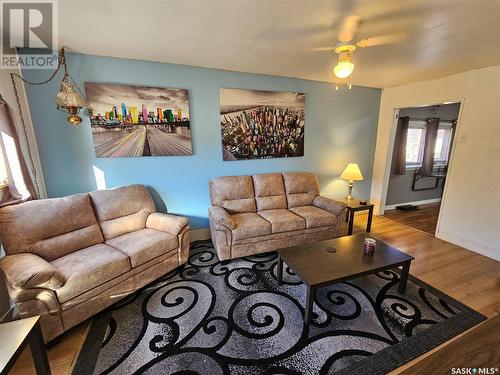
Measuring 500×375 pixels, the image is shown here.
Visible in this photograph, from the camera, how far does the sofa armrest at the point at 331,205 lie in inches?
114

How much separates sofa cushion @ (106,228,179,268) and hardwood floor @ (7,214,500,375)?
61cm

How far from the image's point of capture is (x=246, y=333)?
1600 mm

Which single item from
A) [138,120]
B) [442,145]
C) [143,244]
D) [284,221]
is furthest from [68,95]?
[442,145]

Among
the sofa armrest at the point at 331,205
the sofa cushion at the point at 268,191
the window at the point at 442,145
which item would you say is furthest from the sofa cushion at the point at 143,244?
the window at the point at 442,145

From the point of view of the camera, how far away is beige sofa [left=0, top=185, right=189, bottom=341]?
147 centimetres

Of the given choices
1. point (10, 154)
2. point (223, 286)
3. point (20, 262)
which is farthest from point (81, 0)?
point (223, 286)

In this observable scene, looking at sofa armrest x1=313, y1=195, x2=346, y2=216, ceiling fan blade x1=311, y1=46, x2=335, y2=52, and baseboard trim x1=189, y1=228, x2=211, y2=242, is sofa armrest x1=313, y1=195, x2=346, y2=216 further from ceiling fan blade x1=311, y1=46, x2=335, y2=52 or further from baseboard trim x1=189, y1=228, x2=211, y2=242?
ceiling fan blade x1=311, y1=46, x2=335, y2=52

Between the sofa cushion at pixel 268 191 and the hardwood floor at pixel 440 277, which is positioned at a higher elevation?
the sofa cushion at pixel 268 191

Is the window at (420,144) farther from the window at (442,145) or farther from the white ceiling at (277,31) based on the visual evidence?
the white ceiling at (277,31)

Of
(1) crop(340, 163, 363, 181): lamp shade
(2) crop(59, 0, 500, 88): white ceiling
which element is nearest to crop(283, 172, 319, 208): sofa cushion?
(1) crop(340, 163, 363, 181): lamp shade

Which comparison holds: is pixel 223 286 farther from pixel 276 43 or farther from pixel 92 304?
pixel 276 43

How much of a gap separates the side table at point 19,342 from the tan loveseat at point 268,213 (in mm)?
1526

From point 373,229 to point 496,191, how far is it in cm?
148

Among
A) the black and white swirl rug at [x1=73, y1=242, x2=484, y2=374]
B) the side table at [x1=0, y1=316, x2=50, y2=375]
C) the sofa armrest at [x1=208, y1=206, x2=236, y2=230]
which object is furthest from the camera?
the sofa armrest at [x1=208, y1=206, x2=236, y2=230]
